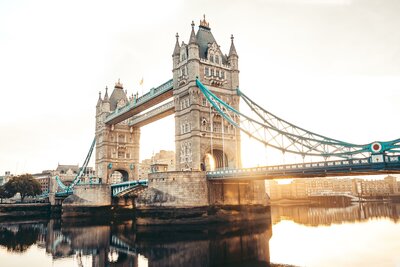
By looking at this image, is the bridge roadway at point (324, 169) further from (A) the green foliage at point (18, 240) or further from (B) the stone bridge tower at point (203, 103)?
(A) the green foliage at point (18, 240)

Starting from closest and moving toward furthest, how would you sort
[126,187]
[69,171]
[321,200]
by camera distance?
[126,187], [69,171], [321,200]

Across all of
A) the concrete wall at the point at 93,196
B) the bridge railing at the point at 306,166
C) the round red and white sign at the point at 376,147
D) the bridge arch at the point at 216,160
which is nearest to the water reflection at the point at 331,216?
the bridge arch at the point at 216,160

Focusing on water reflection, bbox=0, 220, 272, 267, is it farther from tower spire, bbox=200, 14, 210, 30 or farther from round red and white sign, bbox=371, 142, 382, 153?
tower spire, bbox=200, 14, 210, 30

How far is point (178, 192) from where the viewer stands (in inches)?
1325

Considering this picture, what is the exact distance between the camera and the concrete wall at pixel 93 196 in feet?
167

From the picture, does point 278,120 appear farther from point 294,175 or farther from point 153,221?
point 153,221

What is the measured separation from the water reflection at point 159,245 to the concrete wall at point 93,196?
14618mm

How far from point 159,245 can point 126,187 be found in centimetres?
2436

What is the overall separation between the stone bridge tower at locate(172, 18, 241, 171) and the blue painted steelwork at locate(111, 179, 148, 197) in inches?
258

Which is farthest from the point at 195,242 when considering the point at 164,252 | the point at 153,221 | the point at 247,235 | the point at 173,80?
the point at 173,80

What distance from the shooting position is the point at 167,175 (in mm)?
34500

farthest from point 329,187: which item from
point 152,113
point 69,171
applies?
point 152,113

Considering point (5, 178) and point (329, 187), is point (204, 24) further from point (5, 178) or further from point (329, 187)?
point (329, 187)

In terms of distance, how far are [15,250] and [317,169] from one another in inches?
987
